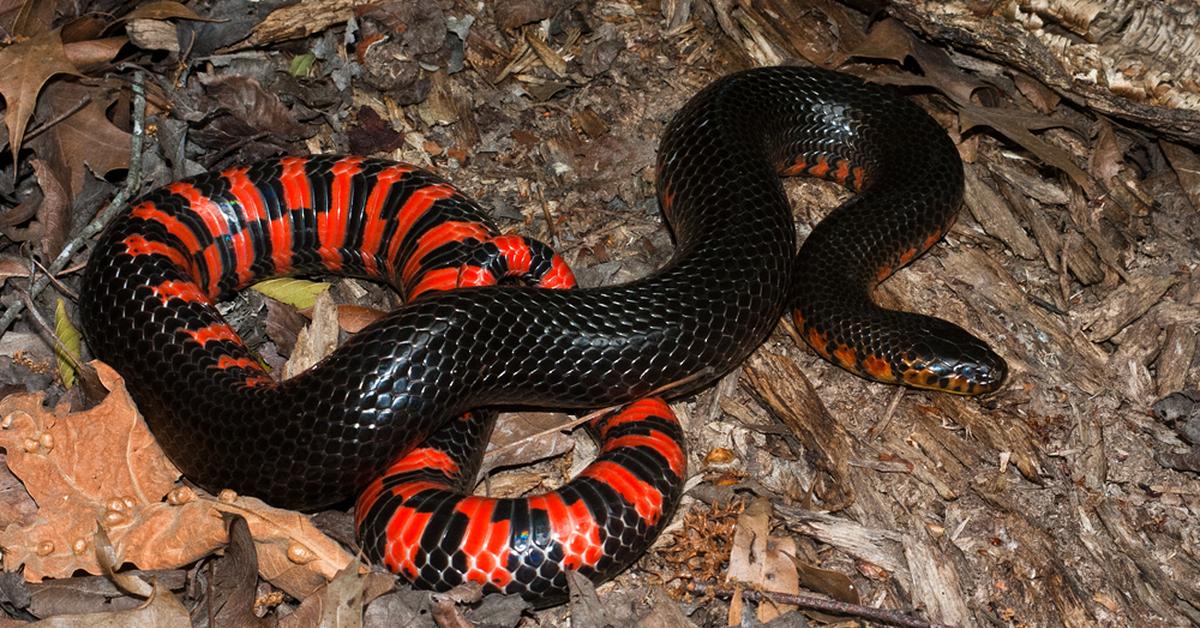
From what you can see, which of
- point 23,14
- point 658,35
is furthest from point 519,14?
point 23,14

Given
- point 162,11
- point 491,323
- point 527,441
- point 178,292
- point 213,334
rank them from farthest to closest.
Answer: point 162,11
point 527,441
point 178,292
point 213,334
point 491,323

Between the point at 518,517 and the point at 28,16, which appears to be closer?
the point at 518,517

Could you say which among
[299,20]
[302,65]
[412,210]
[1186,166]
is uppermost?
[299,20]

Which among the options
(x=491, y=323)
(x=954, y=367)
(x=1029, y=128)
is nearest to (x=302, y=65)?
(x=491, y=323)

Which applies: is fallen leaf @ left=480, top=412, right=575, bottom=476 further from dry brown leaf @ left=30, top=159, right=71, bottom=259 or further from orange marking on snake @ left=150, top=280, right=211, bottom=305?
dry brown leaf @ left=30, top=159, right=71, bottom=259

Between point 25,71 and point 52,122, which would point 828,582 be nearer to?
point 52,122

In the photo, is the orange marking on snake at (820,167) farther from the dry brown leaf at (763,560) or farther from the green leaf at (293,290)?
the green leaf at (293,290)

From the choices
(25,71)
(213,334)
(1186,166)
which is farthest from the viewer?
(1186,166)
